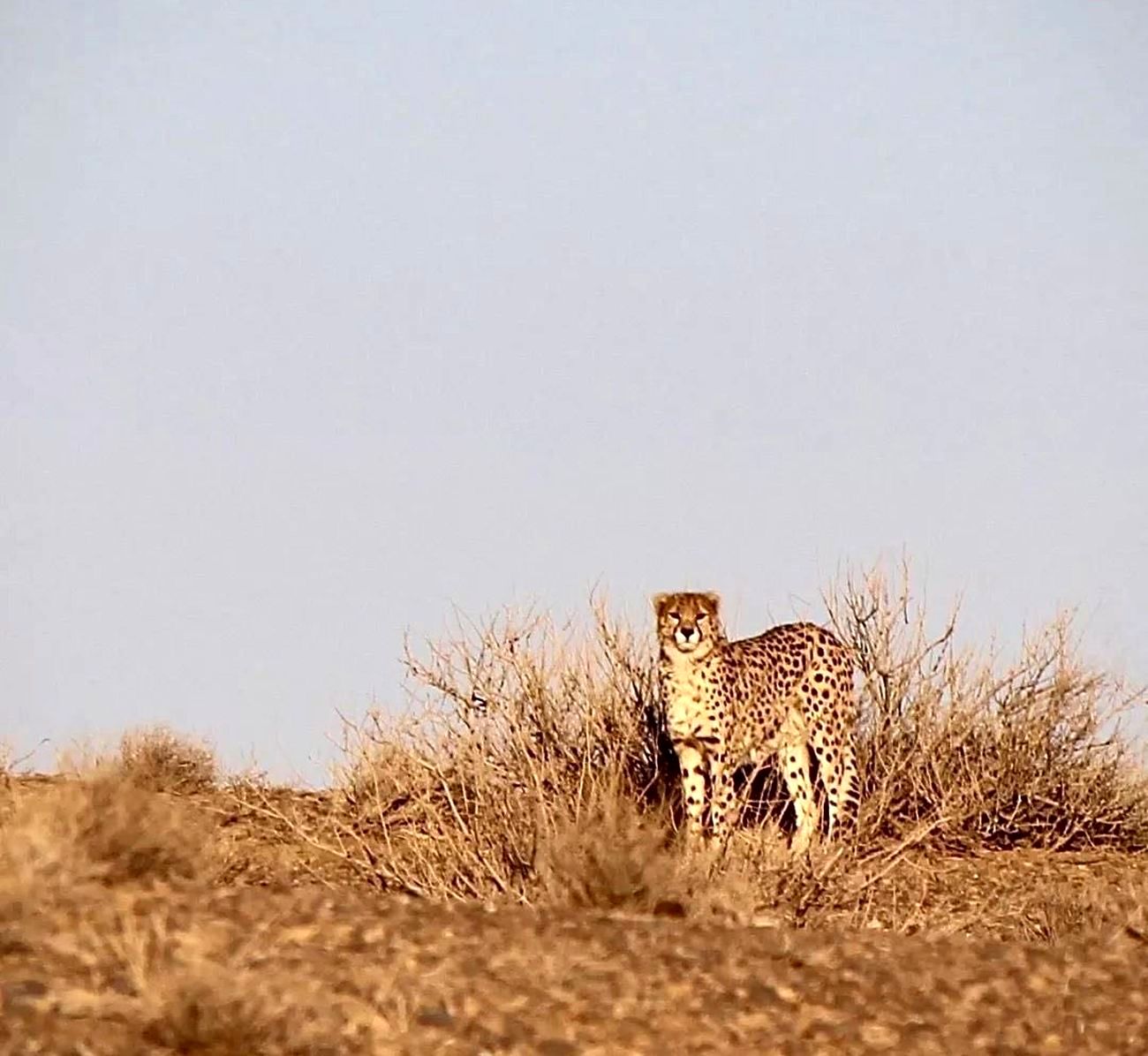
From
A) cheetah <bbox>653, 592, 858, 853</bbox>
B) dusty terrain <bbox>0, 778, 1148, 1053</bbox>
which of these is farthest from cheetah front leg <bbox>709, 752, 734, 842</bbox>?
dusty terrain <bbox>0, 778, 1148, 1053</bbox>

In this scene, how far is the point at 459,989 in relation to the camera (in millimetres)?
7461

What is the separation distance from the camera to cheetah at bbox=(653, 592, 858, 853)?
557 inches

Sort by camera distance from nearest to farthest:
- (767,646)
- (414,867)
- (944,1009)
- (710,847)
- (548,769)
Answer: (944,1009) → (710,847) → (414,867) → (548,769) → (767,646)

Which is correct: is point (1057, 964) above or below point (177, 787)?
below

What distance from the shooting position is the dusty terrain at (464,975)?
6875 mm

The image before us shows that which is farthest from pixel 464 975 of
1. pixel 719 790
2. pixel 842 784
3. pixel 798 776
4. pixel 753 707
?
pixel 842 784

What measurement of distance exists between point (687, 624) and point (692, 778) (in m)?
0.94

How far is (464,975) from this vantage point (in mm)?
7652

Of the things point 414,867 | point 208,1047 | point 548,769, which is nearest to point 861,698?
point 548,769

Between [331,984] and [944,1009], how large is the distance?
2.19 metres

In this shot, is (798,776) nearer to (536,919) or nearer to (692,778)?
(692,778)

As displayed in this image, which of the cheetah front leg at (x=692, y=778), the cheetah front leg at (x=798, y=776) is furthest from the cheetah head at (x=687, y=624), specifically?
the cheetah front leg at (x=798, y=776)

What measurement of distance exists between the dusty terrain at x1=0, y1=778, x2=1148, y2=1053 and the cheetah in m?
4.07

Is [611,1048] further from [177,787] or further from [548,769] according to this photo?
[177,787]
